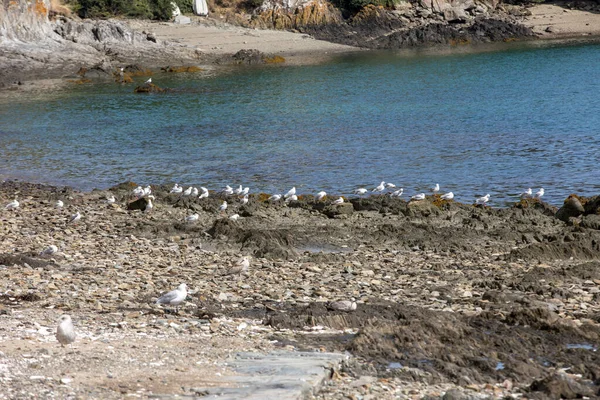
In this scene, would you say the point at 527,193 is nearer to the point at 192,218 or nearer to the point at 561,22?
the point at 192,218

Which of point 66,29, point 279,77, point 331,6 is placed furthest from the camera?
point 331,6

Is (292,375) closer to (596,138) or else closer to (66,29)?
(596,138)

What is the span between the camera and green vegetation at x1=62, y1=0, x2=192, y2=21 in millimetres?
66875

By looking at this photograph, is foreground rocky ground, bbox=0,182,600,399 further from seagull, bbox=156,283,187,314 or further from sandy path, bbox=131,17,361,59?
sandy path, bbox=131,17,361,59

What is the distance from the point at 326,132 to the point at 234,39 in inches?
1431

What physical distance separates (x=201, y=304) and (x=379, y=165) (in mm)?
15510

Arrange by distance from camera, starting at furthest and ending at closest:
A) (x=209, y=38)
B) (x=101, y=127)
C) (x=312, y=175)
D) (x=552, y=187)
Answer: (x=209, y=38) < (x=101, y=127) < (x=312, y=175) < (x=552, y=187)

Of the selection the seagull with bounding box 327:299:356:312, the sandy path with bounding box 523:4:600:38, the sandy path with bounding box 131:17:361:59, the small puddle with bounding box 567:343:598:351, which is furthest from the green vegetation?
the small puddle with bounding box 567:343:598:351

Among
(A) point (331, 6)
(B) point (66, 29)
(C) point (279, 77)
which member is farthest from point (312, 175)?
(A) point (331, 6)

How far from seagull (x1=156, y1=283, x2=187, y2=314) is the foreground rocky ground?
0.71ft

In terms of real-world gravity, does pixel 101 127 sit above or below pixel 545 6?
below

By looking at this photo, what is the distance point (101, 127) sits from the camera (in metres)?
35.8

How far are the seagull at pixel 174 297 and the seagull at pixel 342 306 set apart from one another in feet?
6.43

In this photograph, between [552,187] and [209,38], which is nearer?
[552,187]
